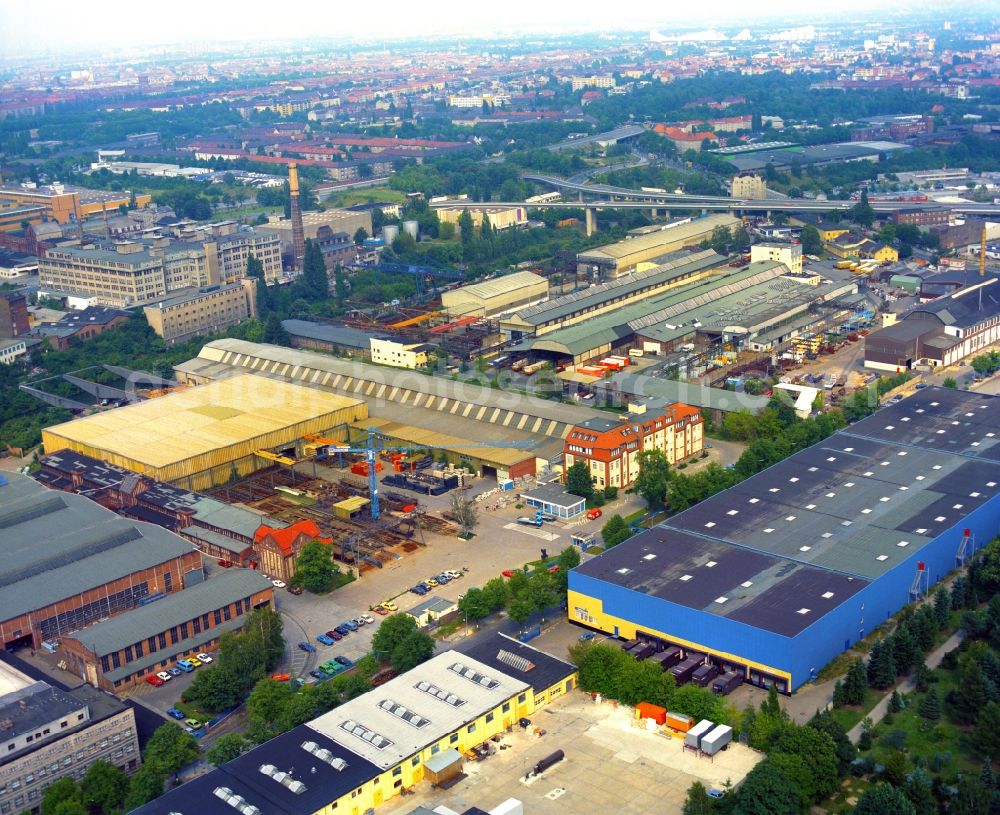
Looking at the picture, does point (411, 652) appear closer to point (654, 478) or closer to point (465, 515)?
point (465, 515)

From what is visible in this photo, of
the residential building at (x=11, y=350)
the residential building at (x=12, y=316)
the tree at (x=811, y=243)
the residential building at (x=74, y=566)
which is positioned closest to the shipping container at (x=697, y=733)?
the residential building at (x=74, y=566)

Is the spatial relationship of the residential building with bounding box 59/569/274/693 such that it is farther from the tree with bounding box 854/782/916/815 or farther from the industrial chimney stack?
the industrial chimney stack

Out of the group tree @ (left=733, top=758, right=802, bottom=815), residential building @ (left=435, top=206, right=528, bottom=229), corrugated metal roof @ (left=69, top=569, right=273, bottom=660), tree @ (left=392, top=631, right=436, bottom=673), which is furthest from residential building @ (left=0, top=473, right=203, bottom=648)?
residential building @ (left=435, top=206, right=528, bottom=229)

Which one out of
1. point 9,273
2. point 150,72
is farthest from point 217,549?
point 150,72

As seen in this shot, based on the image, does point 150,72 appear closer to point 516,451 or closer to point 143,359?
point 143,359

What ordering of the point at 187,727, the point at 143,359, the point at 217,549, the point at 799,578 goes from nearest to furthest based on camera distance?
the point at 187,727
the point at 799,578
the point at 217,549
the point at 143,359

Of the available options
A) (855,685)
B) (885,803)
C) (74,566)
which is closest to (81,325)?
(74,566)

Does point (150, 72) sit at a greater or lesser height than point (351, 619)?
greater
